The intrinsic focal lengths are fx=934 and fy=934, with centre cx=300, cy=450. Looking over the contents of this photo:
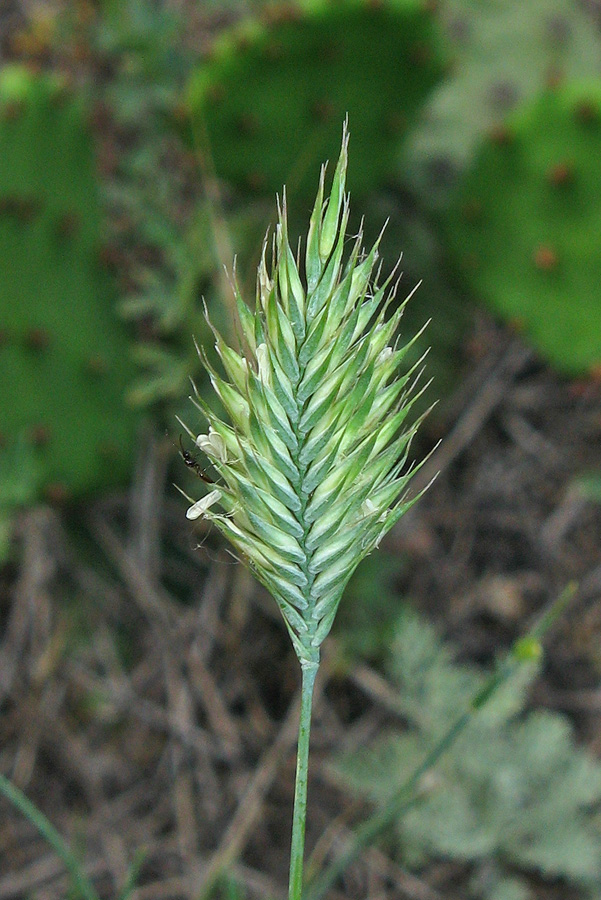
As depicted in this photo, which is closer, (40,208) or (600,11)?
(40,208)

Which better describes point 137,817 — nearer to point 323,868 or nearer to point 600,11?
point 323,868

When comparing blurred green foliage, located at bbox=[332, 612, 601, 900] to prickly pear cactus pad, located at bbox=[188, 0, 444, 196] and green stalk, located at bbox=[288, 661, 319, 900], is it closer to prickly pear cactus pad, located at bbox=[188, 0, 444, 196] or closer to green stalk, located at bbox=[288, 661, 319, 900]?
prickly pear cactus pad, located at bbox=[188, 0, 444, 196]

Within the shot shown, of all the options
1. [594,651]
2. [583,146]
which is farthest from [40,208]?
[594,651]

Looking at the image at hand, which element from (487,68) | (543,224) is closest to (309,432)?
(543,224)

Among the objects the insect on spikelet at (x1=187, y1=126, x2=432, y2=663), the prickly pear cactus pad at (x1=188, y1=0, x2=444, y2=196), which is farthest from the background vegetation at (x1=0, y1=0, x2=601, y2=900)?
the insect on spikelet at (x1=187, y1=126, x2=432, y2=663)

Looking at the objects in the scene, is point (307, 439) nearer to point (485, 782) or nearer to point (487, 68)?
point (485, 782)

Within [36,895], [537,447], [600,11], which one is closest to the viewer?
[36,895]

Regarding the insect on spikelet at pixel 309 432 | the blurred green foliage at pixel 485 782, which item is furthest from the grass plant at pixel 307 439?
the blurred green foliage at pixel 485 782
